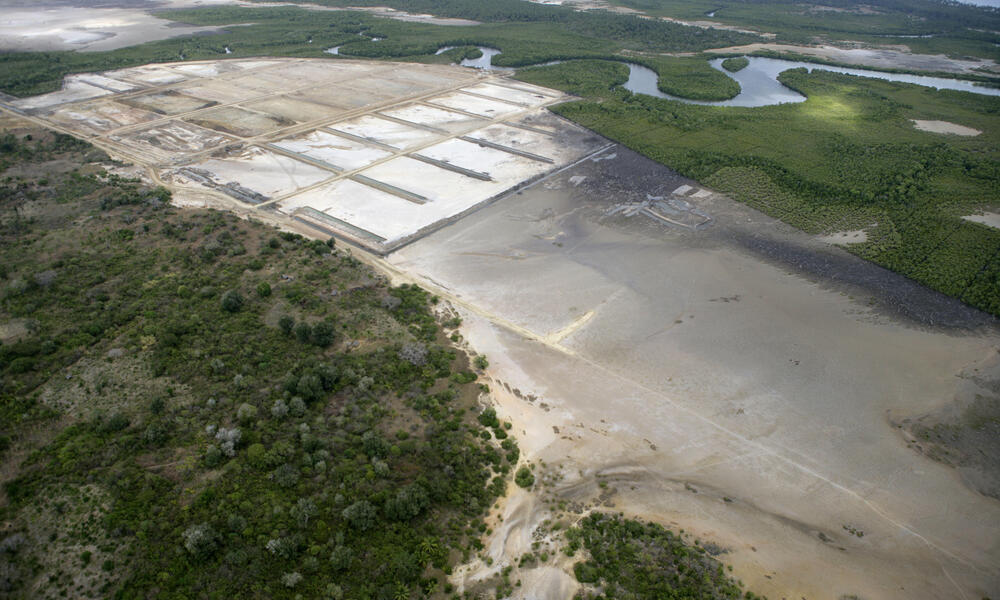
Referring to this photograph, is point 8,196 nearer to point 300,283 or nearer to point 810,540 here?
point 300,283

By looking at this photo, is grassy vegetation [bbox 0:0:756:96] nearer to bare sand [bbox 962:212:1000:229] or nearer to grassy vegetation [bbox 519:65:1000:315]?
grassy vegetation [bbox 519:65:1000:315]

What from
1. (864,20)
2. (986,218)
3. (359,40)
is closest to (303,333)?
(986,218)

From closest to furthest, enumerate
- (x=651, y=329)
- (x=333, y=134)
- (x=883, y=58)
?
(x=651, y=329) < (x=333, y=134) < (x=883, y=58)

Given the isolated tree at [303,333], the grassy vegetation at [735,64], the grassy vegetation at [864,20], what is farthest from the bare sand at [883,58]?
the isolated tree at [303,333]

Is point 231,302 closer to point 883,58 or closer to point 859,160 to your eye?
point 859,160

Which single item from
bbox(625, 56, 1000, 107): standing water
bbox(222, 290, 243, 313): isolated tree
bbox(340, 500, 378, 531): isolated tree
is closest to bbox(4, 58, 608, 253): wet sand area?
bbox(222, 290, 243, 313): isolated tree

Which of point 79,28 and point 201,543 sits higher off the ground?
point 79,28

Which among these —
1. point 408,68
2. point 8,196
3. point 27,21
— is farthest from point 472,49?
point 27,21
